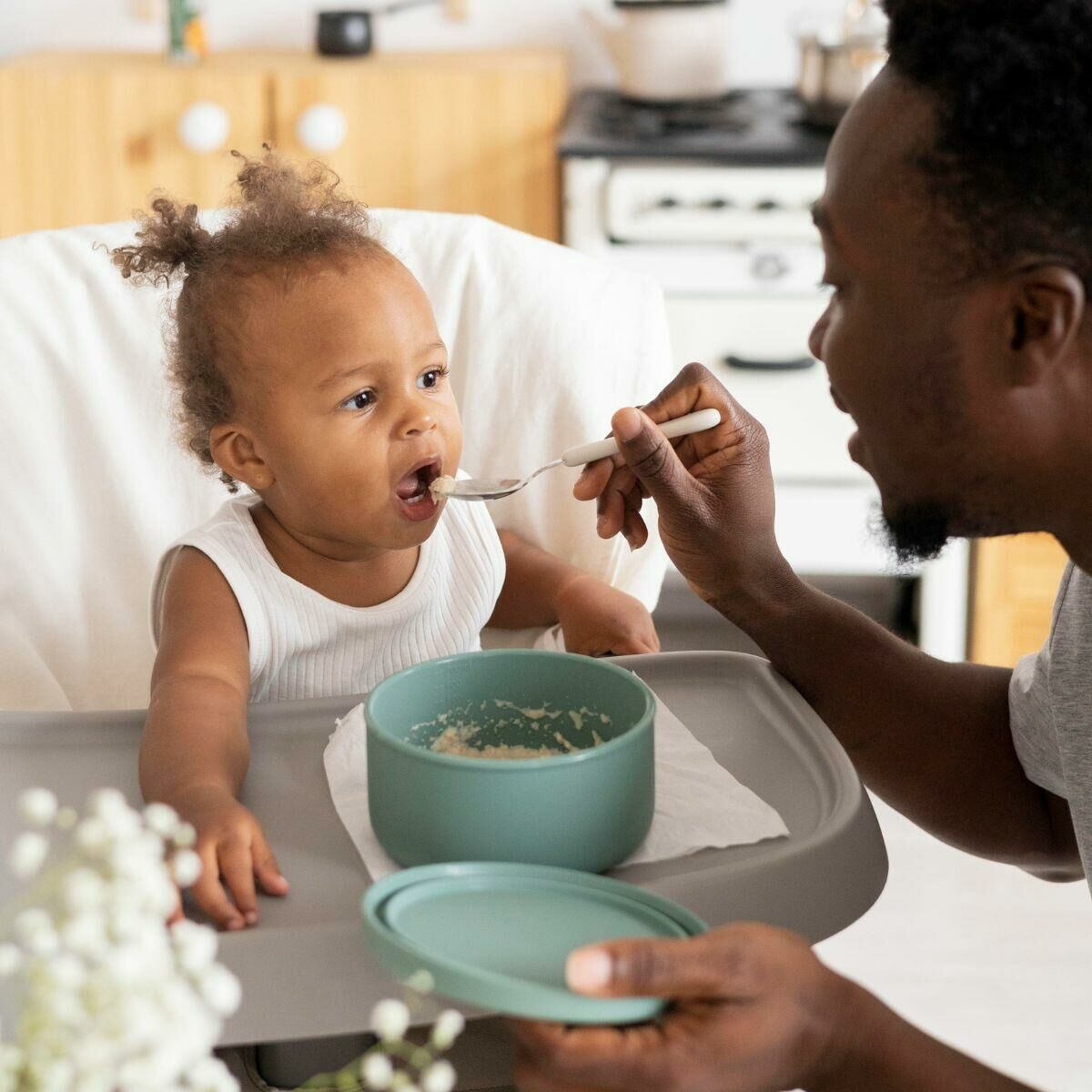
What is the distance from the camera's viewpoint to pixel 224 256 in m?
1.20

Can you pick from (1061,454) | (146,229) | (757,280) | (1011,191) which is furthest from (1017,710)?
(757,280)

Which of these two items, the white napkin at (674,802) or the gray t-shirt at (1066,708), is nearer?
the white napkin at (674,802)

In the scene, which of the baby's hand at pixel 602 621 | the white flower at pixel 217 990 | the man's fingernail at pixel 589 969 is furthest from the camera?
the baby's hand at pixel 602 621

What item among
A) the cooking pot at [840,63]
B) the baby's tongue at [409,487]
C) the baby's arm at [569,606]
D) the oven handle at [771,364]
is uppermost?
the cooking pot at [840,63]

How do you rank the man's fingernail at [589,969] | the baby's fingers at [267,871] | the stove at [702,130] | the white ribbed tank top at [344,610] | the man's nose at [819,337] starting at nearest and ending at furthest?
the man's fingernail at [589,969] < the baby's fingers at [267,871] < the man's nose at [819,337] < the white ribbed tank top at [344,610] < the stove at [702,130]

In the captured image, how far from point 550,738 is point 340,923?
0.23 metres

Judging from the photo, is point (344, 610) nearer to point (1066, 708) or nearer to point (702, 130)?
point (1066, 708)

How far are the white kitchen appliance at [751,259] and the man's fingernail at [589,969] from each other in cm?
203

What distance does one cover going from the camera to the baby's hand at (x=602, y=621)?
50.4 inches

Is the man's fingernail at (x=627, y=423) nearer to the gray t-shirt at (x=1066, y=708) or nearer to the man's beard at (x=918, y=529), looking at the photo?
the man's beard at (x=918, y=529)

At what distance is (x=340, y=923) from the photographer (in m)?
0.78

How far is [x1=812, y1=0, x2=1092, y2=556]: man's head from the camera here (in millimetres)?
756

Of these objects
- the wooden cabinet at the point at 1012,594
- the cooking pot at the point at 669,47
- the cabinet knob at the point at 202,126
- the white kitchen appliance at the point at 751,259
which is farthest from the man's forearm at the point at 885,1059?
the cooking pot at the point at 669,47

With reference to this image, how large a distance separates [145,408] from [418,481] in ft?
1.21
